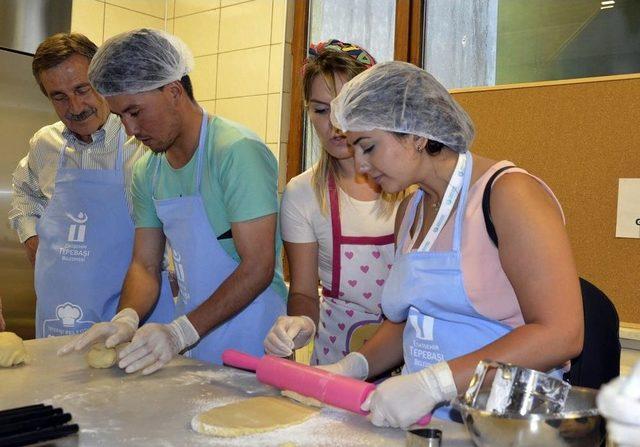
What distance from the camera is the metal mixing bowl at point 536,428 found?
35.6 inches

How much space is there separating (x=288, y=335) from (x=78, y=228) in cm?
87

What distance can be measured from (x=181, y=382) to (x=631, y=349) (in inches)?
56.3

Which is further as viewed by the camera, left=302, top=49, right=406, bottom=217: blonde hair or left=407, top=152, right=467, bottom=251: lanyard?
left=302, top=49, right=406, bottom=217: blonde hair

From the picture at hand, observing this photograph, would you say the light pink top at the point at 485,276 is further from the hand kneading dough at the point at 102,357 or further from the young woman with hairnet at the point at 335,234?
the hand kneading dough at the point at 102,357

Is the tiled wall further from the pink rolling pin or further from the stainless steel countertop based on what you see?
the pink rolling pin

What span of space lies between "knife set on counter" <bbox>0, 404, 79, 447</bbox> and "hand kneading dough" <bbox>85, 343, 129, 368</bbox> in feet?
1.32

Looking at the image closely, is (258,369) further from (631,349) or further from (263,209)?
(631,349)

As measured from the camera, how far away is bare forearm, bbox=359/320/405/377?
1.52 meters

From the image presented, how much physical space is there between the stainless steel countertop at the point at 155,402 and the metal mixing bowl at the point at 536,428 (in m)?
0.16

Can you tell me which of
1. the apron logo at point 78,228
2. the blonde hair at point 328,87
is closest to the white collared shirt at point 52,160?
the apron logo at point 78,228

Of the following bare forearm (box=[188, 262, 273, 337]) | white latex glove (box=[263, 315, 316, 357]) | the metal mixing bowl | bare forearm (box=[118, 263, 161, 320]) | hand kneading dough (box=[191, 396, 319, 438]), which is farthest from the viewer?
bare forearm (box=[118, 263, 161, 320])

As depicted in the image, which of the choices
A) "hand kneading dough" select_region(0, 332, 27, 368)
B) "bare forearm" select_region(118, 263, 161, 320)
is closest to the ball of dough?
"hand kneading dough" select_region(0, 332, 27, 368)

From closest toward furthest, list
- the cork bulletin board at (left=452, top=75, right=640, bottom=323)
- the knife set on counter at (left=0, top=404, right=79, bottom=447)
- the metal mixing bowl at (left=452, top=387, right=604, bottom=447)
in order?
the metal mixing bowl at (left=452, top=387, right=604, bottom=447), the knife set on counter at (left=0, top=404, right=79, bottom=447), the cork bulletin board at (left=452, top=75, right=640, bottom=323)

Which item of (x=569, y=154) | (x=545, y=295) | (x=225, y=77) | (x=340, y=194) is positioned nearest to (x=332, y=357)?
(x=340, y=194)
